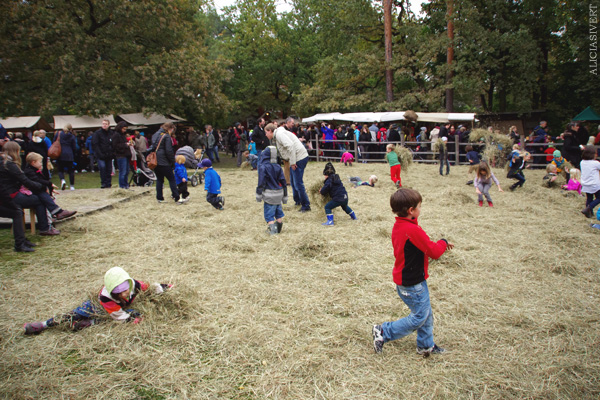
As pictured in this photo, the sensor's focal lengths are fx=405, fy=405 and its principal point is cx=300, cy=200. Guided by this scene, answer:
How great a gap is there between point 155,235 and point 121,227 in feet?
3.31

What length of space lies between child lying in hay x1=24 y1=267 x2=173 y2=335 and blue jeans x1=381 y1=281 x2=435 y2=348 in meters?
2.37

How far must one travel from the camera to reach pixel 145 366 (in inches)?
125

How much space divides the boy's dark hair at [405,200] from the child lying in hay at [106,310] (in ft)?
8.56

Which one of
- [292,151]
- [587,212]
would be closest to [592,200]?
[587,212]

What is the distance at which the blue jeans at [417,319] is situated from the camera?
3.21 meters

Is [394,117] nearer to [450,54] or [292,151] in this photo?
[450,54]

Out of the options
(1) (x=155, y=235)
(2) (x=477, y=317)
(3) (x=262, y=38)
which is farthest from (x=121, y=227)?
(3) (x=262, y=38)

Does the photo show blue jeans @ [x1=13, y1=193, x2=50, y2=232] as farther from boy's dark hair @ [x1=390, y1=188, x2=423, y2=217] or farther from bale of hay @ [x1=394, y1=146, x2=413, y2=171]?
bale of hay @ [x1=394, y1=146, x2=413, y2=171]

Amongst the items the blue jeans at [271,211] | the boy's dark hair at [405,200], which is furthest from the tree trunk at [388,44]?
the boy's dark hair at [405,200]

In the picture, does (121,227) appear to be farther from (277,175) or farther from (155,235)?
(277,175)

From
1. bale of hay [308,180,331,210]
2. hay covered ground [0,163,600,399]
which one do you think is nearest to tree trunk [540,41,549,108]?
hay covered ground [0,163,600,399]

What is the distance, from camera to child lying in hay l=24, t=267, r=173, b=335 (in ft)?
12.3

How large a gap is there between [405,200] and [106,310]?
2.93m

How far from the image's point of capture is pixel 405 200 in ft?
10.4
